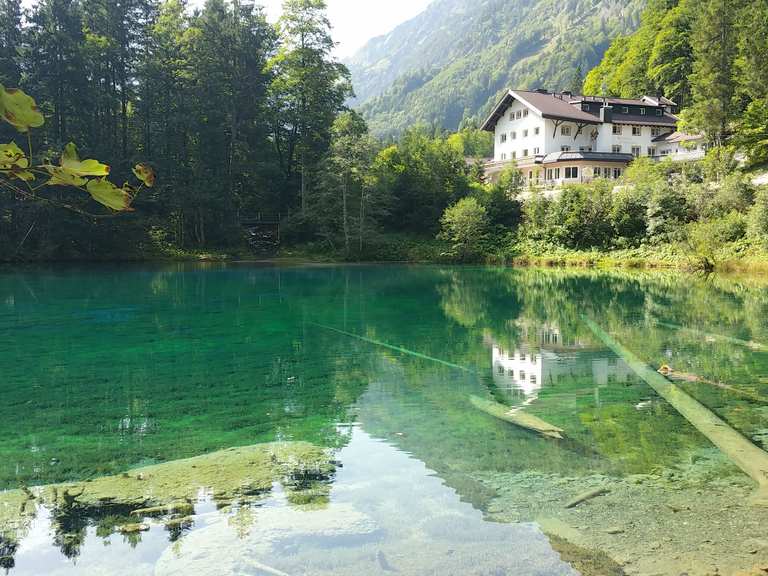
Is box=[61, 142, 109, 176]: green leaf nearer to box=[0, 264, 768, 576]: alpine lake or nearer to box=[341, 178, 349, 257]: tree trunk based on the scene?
box=[0, 264, 768, 576]: alpine lake

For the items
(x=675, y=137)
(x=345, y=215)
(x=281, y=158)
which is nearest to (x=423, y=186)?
(x=345, y=215)

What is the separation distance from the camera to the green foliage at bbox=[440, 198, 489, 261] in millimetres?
41438

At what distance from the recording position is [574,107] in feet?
190

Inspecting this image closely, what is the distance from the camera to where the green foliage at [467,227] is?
136 feet

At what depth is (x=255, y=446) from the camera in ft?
23.7

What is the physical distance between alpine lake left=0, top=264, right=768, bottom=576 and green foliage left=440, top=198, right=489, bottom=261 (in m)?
24.9

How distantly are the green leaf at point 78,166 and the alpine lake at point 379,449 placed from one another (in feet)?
12.4

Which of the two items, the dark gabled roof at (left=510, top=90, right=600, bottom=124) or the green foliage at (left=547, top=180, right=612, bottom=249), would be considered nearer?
the green foliage at (left=547, top=180, right=612, bottom=249)

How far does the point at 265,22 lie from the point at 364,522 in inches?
2031

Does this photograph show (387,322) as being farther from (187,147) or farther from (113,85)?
(113,85)

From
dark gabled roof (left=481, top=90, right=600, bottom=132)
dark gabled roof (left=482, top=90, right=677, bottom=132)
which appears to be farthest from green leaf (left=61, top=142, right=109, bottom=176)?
dark gabled roof (left=482, top=90, right=677, bottom=132)

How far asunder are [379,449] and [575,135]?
54.2 metres

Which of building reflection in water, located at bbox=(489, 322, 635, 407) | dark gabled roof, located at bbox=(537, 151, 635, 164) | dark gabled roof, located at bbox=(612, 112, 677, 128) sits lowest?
building reflection in water, located at bbox=(489, 322, 635, 407)

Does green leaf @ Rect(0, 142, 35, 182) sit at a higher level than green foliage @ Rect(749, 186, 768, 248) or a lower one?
lower
